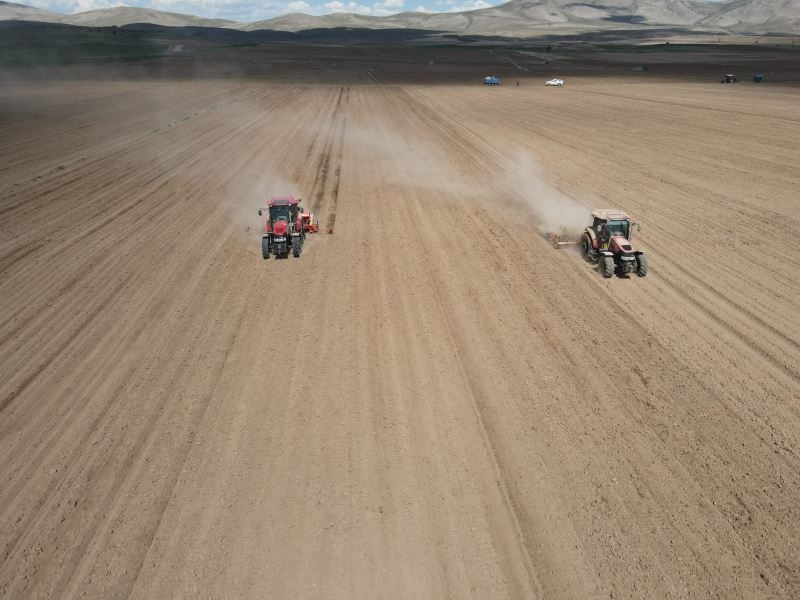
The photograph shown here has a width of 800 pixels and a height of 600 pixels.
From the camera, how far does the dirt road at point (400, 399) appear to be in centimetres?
679

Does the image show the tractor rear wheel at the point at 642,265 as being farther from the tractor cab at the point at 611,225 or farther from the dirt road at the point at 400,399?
the tractor cab at the point at 611,225

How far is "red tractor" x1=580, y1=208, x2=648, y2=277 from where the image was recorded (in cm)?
1391

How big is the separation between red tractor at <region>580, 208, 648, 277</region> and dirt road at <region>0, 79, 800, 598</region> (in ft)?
1.62

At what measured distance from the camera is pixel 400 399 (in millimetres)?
9617

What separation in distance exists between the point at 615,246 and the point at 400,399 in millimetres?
8352

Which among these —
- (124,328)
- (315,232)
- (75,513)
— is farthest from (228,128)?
(75,513)

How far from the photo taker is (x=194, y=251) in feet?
54.2

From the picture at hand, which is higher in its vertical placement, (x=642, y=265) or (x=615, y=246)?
(x=615, y=246)

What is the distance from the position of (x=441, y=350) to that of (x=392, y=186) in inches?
546

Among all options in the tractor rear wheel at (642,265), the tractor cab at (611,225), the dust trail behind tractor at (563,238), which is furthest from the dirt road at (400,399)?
the tractor cab at (611,225)

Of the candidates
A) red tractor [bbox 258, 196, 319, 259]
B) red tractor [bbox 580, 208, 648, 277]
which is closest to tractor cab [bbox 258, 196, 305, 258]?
red tractor [bbox 258, 196, 319, 259]

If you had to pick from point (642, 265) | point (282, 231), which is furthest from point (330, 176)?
point (642, 265)

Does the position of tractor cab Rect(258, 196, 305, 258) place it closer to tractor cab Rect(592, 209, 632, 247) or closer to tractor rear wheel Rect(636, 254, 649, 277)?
tractor cab Rect(592, 209, 632, 247)

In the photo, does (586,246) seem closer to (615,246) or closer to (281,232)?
(615,246)
